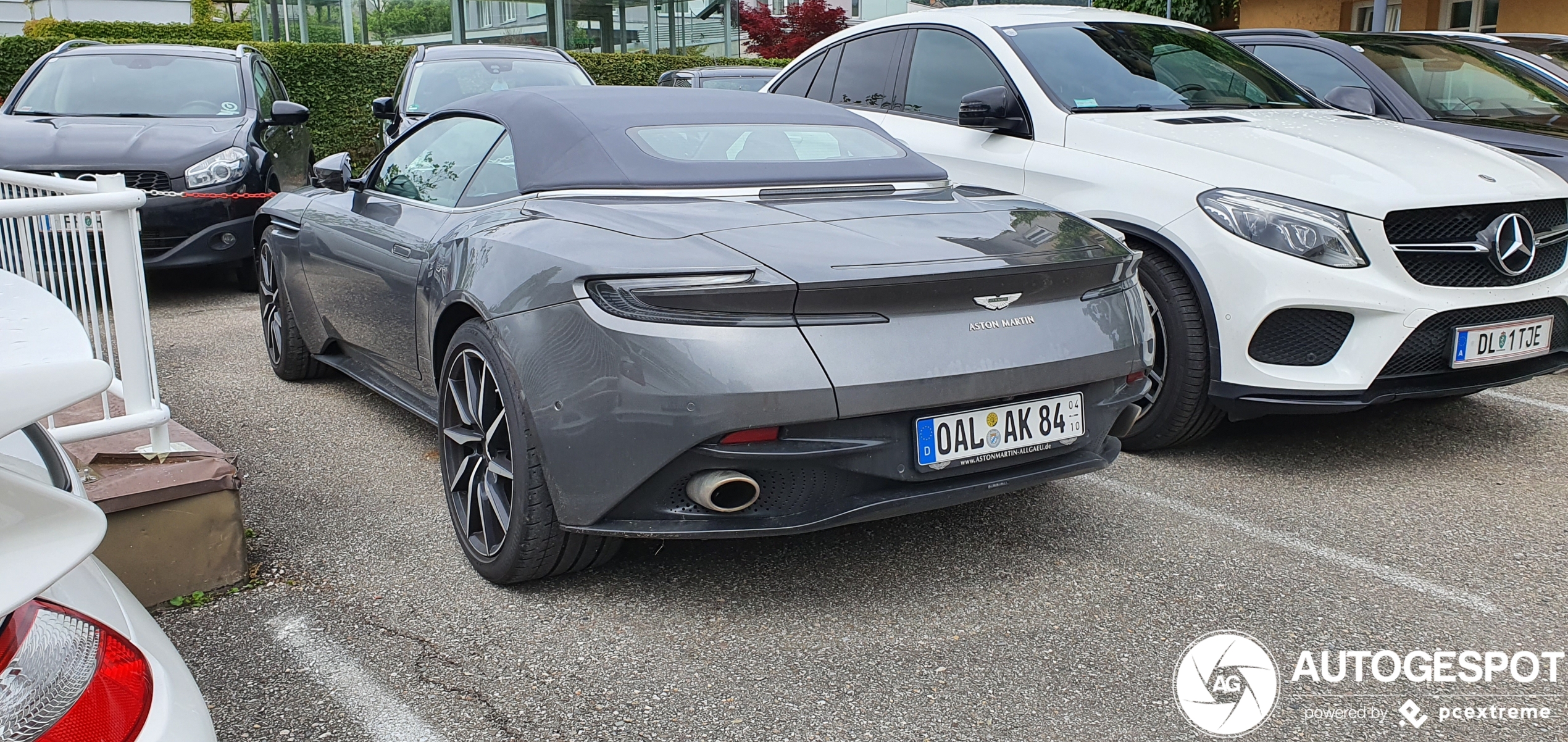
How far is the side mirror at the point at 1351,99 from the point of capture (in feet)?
18.6

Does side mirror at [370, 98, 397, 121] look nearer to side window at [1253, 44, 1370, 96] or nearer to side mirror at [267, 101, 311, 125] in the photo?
side mirror at [267, 101, 311, 125]

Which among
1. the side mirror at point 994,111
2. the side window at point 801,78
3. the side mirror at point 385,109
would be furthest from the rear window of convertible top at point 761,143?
the side mirror at point 385,109

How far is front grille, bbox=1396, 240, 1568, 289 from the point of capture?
12.8 feet

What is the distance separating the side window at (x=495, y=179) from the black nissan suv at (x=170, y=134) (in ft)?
13.4

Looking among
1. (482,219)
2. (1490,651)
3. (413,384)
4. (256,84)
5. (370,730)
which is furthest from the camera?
(256,84)

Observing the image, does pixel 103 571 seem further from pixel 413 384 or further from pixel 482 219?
pixel 413 384

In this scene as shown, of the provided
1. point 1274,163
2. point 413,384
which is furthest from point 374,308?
point 1274,163

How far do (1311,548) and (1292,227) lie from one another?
1097 mm

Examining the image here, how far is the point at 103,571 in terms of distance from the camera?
1.68m

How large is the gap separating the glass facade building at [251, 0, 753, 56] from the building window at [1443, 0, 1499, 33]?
11610 mm

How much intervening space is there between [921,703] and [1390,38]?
21.0 feet

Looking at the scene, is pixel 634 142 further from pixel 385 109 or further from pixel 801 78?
pixel 385 109

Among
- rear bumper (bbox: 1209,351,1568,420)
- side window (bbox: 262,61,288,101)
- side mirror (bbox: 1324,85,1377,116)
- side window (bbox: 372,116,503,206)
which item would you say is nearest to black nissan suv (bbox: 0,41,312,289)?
side window (bbox: 262,61,288,101)

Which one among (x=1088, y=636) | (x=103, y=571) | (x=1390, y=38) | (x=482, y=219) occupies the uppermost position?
(x=1390, y=38)
